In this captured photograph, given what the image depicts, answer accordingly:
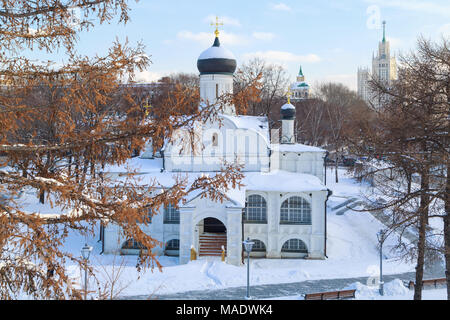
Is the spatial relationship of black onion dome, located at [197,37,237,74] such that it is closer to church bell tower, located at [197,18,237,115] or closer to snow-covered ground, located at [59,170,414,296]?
church bell tower, located at [197,18,237,115]

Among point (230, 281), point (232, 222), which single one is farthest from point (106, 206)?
point (232, 222)

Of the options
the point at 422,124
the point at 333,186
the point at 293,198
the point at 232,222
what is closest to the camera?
the point at 422,124

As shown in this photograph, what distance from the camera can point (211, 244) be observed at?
71.8 ft

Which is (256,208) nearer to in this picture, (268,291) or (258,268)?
(258,268)

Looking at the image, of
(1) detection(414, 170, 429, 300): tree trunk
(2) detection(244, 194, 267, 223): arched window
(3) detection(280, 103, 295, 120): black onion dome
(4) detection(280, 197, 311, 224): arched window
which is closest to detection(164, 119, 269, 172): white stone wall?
(2) detection(244, 194, 267, 223): arched window

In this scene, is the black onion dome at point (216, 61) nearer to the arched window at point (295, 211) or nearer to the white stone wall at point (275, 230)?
the white stone wall at point (275, 230)

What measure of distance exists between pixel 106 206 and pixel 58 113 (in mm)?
1351

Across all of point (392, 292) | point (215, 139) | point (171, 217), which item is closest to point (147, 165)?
point (215, 139)

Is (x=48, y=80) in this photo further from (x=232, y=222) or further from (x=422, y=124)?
(x=232, y=222)

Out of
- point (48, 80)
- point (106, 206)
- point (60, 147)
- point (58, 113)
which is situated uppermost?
point (48, 80)

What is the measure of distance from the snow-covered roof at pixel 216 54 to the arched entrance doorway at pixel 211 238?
9.50 metres

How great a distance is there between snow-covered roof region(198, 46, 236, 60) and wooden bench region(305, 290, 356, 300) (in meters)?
15.4

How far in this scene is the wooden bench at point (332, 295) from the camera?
15.4 metres

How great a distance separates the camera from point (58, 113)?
18.6 feet
